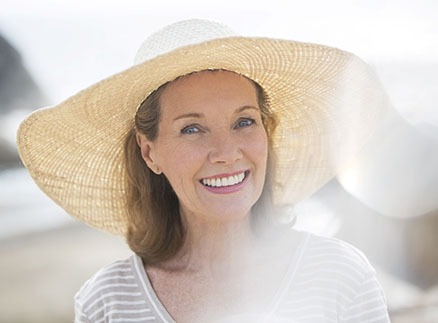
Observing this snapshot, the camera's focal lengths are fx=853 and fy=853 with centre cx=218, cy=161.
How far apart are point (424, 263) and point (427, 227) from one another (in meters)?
0.16

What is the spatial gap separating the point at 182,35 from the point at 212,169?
264 millimetres

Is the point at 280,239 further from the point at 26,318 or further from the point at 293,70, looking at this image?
the point at 26,318

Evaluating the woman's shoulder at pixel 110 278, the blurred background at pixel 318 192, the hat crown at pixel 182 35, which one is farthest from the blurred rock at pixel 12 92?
the hat crown at pixel 182 35

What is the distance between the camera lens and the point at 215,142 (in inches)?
61.3

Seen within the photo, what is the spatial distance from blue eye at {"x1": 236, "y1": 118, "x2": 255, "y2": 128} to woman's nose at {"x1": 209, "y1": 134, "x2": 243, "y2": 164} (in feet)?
0.10

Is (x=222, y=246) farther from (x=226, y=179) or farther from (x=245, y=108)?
(x=245, y=108)

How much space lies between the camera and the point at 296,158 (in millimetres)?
1950

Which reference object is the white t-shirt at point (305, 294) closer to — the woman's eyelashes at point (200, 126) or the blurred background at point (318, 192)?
the woman's eyelashes at point (200, 126)

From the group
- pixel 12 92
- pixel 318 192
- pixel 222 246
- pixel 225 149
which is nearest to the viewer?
pixel 225 149

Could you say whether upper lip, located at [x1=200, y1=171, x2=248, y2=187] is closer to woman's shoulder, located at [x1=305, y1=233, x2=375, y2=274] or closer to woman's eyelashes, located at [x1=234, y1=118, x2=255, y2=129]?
woman's eyelashes, located at [x1=234, y1=118, x2=255, y2=129]

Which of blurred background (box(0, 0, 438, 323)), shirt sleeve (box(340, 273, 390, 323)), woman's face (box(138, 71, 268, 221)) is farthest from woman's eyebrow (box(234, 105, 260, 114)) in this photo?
blurred background (box(0, 0, 438, 323))

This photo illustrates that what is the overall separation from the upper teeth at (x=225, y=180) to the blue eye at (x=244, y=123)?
3.6 inches

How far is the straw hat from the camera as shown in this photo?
1588 millimetres

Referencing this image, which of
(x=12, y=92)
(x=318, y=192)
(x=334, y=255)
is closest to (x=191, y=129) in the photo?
(x=334, y=255)
